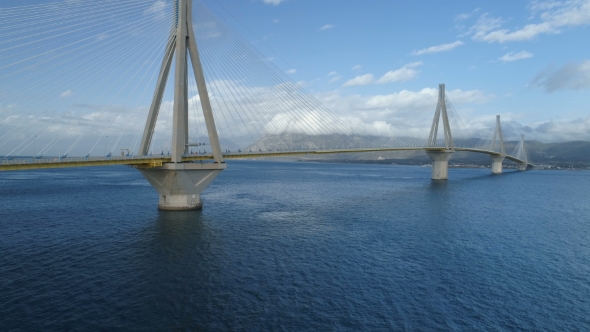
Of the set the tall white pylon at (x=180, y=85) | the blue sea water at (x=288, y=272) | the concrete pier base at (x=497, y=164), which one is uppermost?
the tall white pylon at (x=180, y=85)

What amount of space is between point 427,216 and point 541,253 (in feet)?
48.5

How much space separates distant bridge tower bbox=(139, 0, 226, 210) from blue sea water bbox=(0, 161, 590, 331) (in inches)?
129

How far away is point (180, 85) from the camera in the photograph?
37.4 m

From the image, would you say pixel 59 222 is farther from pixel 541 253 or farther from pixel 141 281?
pixel 541 253

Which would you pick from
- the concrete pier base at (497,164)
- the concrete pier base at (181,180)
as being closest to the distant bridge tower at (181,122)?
the concrete pier base at (181,180)

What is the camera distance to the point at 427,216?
42.7m

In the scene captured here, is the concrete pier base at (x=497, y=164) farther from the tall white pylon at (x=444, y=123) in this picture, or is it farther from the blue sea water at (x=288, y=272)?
the blue sea water at (x=288, y=272)

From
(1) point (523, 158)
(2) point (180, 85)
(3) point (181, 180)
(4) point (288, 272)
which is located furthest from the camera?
(1) point (523, 158)

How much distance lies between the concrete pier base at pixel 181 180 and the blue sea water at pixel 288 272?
189 centimetres

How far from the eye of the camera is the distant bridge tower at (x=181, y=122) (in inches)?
1470

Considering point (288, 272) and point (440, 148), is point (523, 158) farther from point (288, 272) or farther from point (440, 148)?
point (288, 272)

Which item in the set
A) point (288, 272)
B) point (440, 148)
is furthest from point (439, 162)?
point (288, 272)

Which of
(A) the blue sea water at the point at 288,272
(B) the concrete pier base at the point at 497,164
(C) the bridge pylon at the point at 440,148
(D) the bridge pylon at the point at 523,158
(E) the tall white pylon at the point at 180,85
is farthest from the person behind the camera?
(D) the bridge pylon at the point at 523,158

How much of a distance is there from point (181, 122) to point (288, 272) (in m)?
21.4
